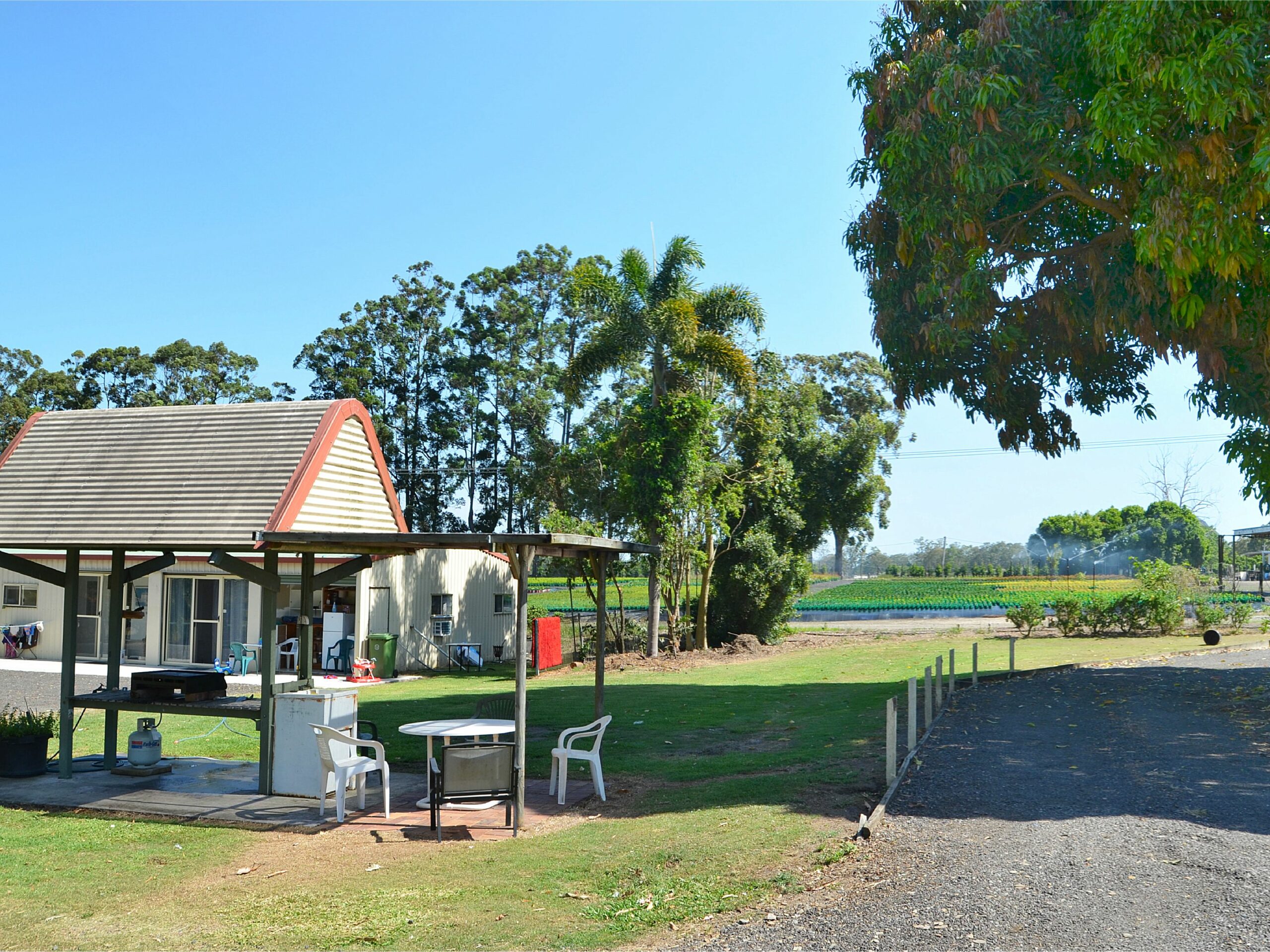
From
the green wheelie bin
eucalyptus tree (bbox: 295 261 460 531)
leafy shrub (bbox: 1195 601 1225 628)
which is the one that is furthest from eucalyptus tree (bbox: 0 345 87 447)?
leafy shrub (bbox: 1195 601 1225 628)

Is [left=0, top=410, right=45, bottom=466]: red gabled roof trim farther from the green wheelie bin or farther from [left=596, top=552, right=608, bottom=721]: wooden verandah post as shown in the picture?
the green wheelie bin

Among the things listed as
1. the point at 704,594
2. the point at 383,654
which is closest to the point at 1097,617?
the point at 704,594

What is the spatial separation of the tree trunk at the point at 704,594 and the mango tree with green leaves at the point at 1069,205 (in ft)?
32.8

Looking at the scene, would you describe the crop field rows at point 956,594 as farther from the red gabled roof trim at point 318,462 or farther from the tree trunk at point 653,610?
the red gabled roof trim at point 318,462

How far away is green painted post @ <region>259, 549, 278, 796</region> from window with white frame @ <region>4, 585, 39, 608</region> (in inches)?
839

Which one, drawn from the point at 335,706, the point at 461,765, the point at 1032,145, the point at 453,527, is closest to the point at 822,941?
the point at 461,765

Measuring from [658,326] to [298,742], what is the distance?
54.8ft

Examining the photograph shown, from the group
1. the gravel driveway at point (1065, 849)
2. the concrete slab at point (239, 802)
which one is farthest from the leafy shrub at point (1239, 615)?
the concrete slab at point (239, 802)

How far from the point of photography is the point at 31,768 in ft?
37.1

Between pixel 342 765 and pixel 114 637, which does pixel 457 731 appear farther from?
pixel 114 637

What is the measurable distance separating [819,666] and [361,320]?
33326 mm

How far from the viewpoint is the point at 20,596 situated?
28.1 meters

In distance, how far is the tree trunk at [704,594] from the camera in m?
28.5

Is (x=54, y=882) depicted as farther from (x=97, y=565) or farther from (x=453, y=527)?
(x=453, y=527)
